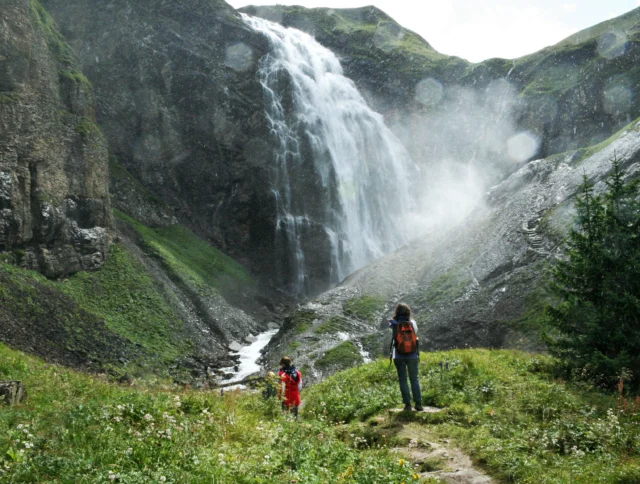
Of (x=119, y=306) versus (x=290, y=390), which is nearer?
(x=290, y=390)

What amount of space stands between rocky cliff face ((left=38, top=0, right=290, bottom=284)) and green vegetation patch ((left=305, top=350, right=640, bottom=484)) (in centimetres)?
4689

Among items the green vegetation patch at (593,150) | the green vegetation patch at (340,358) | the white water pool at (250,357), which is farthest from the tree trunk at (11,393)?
the green vegetation patch at (593,150)

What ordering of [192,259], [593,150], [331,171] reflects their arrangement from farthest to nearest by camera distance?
1. [331,171]
2. [192,259]
3. [593,150]

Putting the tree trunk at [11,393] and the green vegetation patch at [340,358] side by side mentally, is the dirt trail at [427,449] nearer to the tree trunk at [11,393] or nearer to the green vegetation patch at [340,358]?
the tree trunk at [11,393]

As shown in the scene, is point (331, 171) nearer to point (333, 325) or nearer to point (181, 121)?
point (181, 121)

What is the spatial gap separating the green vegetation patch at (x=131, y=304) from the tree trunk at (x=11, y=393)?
21.5 m

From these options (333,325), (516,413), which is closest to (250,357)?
(333,325)

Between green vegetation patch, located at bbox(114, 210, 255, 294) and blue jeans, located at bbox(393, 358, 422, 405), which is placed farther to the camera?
green vegetation patch, located at bbox(114, 210, 255, 294)

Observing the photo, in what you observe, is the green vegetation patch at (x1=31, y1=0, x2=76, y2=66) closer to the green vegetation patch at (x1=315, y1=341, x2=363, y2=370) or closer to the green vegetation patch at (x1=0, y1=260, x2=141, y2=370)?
the green vegetation patch at (x1=0, y1=260, x2=141, y2=370)

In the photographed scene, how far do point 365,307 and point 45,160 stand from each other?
91.1ft

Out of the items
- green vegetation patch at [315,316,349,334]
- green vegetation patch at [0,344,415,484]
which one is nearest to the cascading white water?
green vegetation patch at [315,316,349,334]

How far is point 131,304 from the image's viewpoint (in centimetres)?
3497

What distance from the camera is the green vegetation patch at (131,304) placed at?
31969 mm

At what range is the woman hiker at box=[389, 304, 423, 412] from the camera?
395 inches
